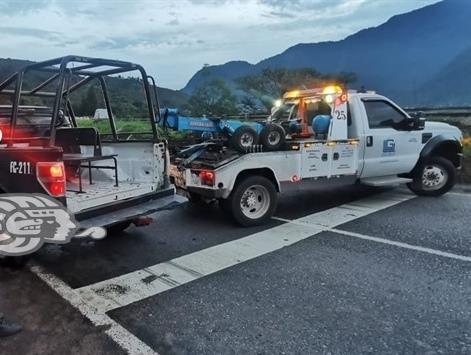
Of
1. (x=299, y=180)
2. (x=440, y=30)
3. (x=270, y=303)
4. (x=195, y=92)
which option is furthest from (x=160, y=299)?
(x=440, y=30)

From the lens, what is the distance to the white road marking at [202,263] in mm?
3924

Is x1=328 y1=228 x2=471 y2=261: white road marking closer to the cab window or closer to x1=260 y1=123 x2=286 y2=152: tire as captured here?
x1=260 y1=123 x2=286 y2=152: tire

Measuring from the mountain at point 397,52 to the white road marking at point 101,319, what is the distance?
26523 mm

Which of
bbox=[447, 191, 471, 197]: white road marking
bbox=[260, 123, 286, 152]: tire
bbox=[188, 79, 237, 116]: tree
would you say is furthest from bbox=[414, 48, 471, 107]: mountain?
bbox=[260, 123, 286, 152]: tire

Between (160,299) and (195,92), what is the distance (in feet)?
68.7

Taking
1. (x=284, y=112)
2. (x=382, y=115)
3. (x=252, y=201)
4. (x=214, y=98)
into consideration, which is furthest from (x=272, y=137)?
(x=214, y=98)

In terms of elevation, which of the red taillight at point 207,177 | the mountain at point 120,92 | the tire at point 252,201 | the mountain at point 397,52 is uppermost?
the mountain at point 397,52

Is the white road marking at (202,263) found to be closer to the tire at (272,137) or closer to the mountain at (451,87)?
the tire at (272,137)

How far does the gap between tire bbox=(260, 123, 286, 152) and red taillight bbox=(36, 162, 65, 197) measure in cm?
315

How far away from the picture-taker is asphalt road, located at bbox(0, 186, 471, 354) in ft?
10.2

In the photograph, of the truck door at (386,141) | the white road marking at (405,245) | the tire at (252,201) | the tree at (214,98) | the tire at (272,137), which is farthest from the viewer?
the tree at (214,98)

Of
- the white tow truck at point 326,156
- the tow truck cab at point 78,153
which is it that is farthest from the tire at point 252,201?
the tow truck cab at point 78,153

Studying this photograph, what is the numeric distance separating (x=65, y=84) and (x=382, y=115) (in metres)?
5.42

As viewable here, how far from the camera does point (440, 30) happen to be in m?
41.7
